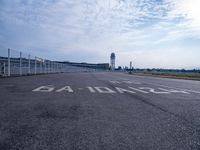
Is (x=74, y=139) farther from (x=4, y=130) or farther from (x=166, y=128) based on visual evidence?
(x=166, y=128)

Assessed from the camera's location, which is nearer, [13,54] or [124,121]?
[124,121]

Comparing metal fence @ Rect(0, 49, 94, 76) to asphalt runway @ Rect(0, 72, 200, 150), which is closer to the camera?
asphalt runway @ Rect(0, 72, 200, 150)

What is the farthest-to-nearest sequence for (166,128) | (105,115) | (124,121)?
(105,115), (124,121), (166,128)

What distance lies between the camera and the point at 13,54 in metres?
28.3

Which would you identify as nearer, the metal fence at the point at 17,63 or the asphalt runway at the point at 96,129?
the asphalt runway at the point at 96,129

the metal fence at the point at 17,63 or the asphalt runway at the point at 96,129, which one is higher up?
the metal fence at the point at 17,63

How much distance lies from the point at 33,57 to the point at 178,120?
3534 cm

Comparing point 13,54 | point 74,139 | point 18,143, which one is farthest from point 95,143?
point 13,54

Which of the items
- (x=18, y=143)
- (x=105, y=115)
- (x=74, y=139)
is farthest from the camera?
(x=105, y=115)

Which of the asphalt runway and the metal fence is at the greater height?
the metal fence

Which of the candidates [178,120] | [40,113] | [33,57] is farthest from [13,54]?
[178,120]

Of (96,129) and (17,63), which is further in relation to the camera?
(17,63)

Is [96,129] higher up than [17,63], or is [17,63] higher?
[17,63]

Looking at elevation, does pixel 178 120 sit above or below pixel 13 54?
below
